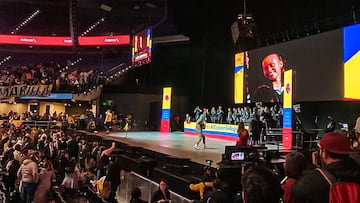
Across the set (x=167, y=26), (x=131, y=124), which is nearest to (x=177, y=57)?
(x=167, y=26)

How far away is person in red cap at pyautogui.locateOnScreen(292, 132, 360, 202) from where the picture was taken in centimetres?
199

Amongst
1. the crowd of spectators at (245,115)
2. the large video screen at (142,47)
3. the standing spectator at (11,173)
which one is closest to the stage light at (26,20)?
the large video screen at (142,47)

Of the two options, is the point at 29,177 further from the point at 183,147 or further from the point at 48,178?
the point at 183,147

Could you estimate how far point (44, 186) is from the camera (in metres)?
6.64

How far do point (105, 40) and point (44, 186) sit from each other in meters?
23.5

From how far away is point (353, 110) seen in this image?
39.5ft

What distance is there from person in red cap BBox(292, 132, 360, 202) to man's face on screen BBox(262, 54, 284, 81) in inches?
531

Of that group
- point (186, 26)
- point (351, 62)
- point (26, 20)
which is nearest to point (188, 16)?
point (186, 26)

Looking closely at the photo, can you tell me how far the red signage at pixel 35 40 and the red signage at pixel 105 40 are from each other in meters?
1.21

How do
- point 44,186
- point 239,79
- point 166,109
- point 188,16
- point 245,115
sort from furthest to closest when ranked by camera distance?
point 188,16 < point 166,109 < point 239,79 < point 245,115 < point 44,186

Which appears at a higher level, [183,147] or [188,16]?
[188,16]

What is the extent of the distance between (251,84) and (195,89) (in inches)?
315

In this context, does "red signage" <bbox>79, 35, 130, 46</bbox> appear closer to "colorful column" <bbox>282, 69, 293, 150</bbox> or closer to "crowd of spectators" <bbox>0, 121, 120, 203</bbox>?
"colorful column" <bbox>282, 69, 293, 150</bbox>

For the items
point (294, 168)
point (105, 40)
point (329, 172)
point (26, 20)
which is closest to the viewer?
point (329, 172)
